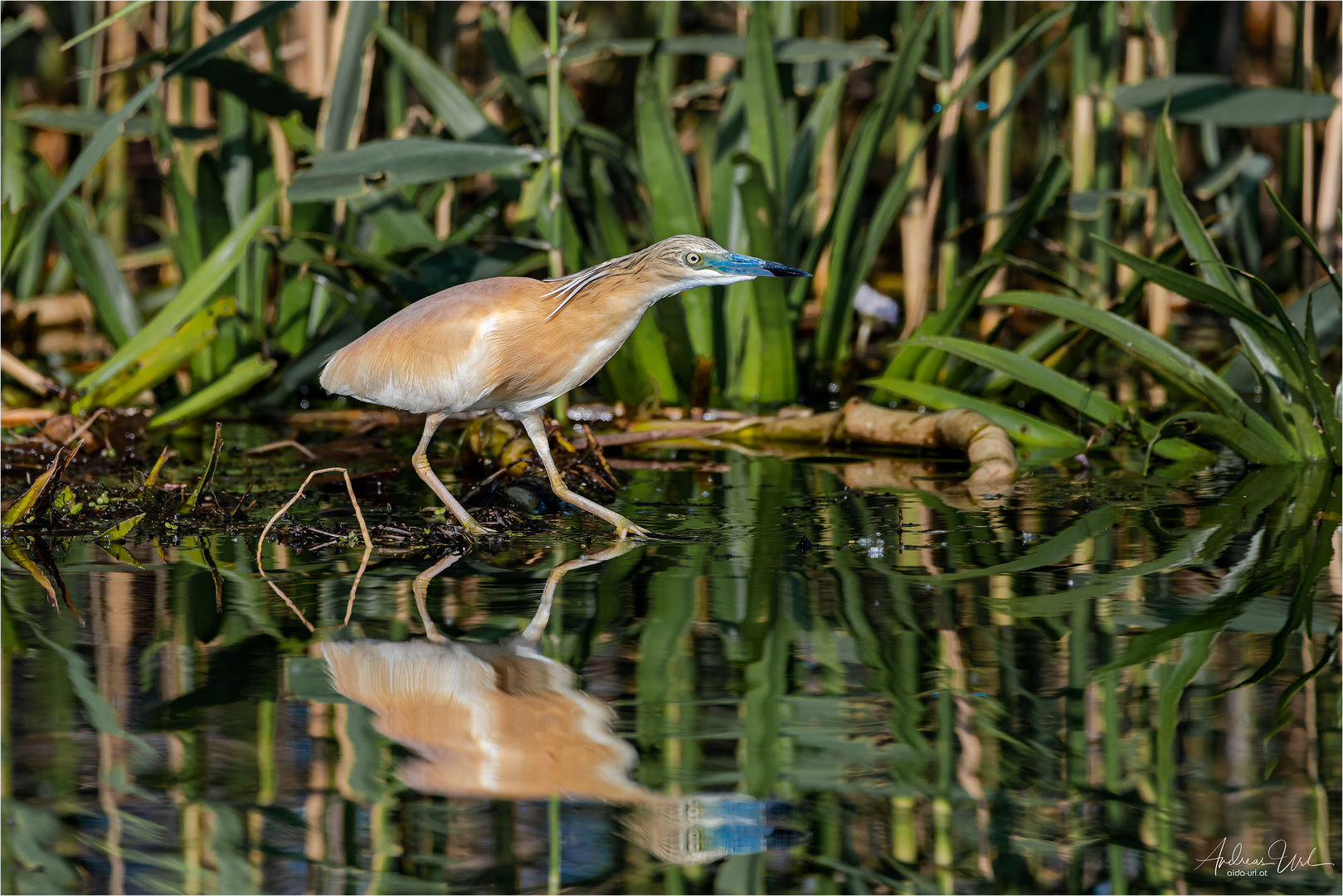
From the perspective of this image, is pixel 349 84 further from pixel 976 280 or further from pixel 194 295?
pixel 976 280

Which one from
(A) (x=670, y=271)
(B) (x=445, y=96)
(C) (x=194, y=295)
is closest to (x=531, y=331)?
(A) (x=670, y=271)

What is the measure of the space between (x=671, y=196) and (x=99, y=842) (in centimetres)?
407

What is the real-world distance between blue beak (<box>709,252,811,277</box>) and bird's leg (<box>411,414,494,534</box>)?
101 cm

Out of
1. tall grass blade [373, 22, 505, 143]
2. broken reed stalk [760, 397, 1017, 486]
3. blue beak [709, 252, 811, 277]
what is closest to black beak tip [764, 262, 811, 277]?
blue beak [709, 252, 811, 277]

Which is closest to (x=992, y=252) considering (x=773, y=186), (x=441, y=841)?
(x=773, y=186)

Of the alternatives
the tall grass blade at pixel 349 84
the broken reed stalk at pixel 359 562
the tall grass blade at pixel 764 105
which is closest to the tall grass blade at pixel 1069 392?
the tall grass blade at pixel 764 105

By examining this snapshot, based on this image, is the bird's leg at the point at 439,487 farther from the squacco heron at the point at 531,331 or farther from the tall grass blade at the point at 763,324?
the tall grass blade at the point at 763,324

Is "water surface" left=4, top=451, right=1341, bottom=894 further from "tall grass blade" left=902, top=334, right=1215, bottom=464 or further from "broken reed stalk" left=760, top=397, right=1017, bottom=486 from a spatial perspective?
"tall grass blade" left=902, top=334, right=1215, bottom=464

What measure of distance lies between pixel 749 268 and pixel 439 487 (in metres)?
1.15

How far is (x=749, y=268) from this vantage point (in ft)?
12.3

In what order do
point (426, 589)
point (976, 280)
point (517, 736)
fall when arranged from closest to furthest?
point (517, 736)
point (426, 589)
point (976, 280)

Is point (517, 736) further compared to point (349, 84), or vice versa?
point (349, 84)

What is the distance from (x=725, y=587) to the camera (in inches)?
138

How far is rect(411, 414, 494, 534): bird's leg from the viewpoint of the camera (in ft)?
13.3
